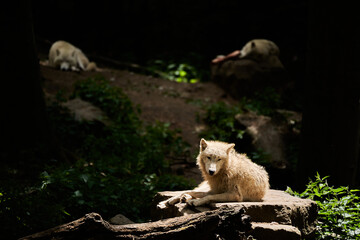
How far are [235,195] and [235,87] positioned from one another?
417 inches

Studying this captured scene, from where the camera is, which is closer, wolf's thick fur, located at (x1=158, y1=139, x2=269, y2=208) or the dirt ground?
wolf's thick fur, located at (x1=158, y1=139, x2=269, y2=208)

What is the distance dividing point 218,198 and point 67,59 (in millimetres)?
11438

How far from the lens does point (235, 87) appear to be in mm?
15062

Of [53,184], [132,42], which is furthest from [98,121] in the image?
[132,42]

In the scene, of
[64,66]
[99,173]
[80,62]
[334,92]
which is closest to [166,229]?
[99,173]

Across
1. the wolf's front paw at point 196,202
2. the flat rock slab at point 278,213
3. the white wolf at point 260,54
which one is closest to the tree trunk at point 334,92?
the flat rock slab at point 278,213

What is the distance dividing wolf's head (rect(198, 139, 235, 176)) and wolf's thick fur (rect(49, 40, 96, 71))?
1097 cm

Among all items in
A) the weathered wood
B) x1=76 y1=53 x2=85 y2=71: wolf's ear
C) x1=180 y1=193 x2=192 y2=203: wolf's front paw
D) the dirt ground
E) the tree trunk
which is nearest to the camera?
the weathered wood

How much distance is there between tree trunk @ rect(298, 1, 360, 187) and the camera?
21.5 feet

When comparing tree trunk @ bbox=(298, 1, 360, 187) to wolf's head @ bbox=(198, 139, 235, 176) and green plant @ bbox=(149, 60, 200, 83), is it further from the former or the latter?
green plant @ bbox=(149, 60, 200, 83)

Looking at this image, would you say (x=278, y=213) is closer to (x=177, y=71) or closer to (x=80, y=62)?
(x=80, y=62)

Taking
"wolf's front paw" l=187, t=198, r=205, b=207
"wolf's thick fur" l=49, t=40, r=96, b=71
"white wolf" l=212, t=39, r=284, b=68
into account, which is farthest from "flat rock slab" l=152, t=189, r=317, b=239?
"white wolf" l=212, t=39, r=284, b=68

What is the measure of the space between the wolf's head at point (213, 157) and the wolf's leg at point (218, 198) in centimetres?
30

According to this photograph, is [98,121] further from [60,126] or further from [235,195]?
[235,195]
